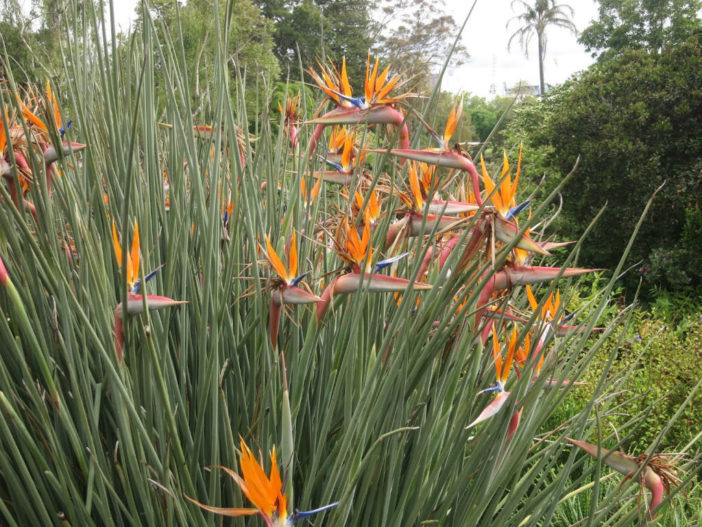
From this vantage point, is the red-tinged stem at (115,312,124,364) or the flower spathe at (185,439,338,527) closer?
the flower spathe at (185,439,338,527)

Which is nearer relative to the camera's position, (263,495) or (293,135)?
(263,495)

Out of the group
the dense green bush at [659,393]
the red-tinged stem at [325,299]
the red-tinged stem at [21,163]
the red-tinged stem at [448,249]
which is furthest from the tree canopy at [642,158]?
the red-tinged stem at [21,163]

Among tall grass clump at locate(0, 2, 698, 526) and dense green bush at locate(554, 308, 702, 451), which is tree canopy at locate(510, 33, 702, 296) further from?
tall grass clump at locate(0, 2, 698, 526)

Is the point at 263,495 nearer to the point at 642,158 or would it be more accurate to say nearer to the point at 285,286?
the point at 285,286

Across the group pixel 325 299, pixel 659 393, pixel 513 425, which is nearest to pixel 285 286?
pixel 325 299

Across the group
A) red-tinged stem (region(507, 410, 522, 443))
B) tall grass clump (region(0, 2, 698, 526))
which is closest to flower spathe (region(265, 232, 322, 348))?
tall grass clump (region(0, 2, 698, 526))

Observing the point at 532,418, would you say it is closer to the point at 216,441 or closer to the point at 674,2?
the point at 216,441

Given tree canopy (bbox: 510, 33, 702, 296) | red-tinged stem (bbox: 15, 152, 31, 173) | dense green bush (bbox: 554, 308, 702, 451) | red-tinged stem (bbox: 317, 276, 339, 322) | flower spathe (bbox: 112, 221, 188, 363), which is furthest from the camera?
tree canopy (bbox: 510, 33, 702, 296)

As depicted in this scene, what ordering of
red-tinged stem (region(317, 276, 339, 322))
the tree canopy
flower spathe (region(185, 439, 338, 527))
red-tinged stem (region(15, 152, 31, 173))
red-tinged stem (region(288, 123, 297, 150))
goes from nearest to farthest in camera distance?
flower spathe (region(185, 439, 338, 527))
red-tinged stem (region(317, 276, 339, 322))
red-tinged stem (region(15, 152, 31, 173))
red-tinged stem (region(288, 123, 297, 150))
the tree canopy

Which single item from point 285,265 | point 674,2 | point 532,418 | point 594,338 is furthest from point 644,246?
point 674,2

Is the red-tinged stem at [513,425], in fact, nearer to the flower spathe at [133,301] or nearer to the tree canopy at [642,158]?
the flower spathe at [133,301]

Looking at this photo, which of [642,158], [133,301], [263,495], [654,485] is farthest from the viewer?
[642,158]

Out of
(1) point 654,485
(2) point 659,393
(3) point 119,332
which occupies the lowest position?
(2) point 659,393

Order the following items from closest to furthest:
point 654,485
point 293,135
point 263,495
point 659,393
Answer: point 263,495, point 654,485, point 293,135, point 659,393
